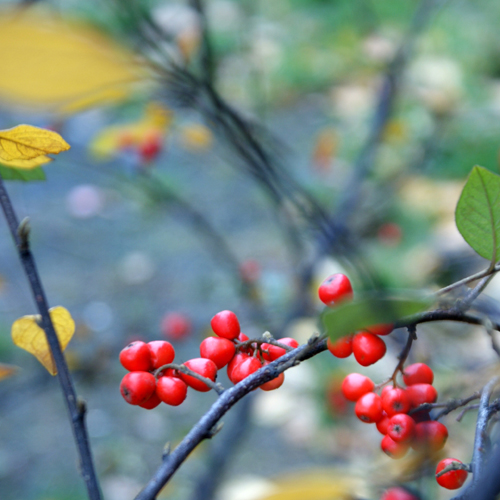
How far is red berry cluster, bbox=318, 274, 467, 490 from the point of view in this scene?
34 centimetres

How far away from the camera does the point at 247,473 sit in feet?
6.08

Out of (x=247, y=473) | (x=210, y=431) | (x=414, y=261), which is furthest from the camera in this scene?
(x=414, y=261)

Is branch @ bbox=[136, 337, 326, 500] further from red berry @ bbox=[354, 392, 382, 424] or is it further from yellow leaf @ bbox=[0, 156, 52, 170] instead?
yellow leaf @ bbox=[0, 156, 52, 170]

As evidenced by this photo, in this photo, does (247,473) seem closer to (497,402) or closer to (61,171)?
(497,402)

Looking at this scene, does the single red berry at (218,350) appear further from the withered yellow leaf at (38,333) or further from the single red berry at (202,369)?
the withered yellow leaf at (38,333)

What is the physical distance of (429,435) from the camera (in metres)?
0.36

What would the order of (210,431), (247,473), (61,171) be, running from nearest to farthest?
(210,431)
(247,473)
(61,171)

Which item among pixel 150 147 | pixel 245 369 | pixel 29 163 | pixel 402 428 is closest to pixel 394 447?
pixel 402 428

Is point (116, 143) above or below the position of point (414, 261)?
above

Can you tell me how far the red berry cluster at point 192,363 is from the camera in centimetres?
38

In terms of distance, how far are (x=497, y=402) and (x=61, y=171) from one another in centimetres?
324

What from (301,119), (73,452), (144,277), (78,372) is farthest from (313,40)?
(73,452)

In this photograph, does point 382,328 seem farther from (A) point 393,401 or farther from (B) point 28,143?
(B) point 28,143

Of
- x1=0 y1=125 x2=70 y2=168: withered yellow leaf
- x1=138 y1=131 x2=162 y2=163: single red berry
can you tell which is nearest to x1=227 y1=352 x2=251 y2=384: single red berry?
x1=0 y1=125 x2=70 y2=168: withered yellow leaf
